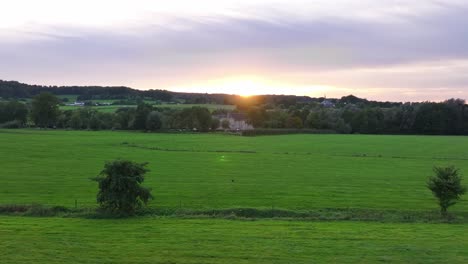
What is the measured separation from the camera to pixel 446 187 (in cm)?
3000

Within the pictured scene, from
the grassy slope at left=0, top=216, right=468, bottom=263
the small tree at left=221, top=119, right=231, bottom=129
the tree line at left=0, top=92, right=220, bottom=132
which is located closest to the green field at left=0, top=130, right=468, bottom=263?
the grassy slope at left=0, top=216, right=468, bottom=263

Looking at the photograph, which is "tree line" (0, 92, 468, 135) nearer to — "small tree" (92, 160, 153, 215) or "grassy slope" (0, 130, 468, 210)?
"grassy slope" (0, 130, 468, 210)

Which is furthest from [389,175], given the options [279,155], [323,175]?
[279,155]

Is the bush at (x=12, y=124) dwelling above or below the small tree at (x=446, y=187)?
below

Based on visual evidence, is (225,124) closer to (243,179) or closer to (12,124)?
(12,124)

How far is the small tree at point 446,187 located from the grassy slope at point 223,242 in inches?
172

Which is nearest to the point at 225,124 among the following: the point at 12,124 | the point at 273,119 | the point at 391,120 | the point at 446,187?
the point at 273,119

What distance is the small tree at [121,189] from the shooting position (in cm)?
2809

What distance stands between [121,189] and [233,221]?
6604 mm

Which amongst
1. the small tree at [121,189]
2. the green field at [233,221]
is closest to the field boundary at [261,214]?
the small tree at [121,189]

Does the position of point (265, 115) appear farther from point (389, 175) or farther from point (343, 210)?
point (343, 210)

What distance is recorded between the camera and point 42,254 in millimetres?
18000

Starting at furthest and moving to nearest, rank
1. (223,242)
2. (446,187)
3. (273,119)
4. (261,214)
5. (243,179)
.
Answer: (273,119) → (243,179) → (446,187) → (261,214) → (223,242)

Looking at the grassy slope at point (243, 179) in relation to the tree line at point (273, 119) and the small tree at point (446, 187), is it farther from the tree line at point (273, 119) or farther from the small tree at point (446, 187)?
the tree line at point (273, 119)
